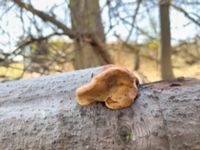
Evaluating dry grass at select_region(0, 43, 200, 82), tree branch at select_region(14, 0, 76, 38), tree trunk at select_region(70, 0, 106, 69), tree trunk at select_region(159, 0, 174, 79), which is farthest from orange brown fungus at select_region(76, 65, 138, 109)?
tree trunk at select_region(159, 0, 174, 79)

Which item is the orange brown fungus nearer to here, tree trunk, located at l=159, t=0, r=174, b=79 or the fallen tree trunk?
the fallen tree trunk

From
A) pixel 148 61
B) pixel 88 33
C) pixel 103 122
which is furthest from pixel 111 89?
pixel 148 61

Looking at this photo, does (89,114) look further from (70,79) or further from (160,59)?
(160,59)

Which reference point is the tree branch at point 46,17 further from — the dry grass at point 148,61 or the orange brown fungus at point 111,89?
the orange brown fungus at point 111,89

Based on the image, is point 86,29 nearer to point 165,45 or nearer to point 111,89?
point 165,45

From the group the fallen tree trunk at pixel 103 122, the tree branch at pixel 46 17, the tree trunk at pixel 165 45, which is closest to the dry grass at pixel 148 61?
the tree trunk at pixel 165 45

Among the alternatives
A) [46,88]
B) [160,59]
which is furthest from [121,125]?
[160,59]
